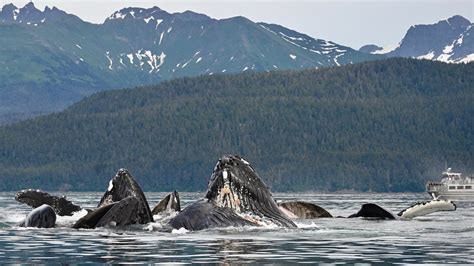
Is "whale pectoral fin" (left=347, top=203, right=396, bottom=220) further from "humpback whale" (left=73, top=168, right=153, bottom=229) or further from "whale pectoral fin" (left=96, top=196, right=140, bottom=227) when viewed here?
"whale pectoral fin" (left=96, top=196, right=140, bottom=227)

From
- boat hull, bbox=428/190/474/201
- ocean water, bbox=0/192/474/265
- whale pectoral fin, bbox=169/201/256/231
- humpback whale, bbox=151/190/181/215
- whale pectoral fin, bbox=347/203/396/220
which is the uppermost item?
boat hull, bbox=428/190/474/201

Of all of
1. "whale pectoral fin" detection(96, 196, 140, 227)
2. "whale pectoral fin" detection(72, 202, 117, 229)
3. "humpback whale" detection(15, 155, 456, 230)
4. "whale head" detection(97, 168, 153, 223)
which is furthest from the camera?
"whale pectoral fin" detection(72, 202, 117, 229)

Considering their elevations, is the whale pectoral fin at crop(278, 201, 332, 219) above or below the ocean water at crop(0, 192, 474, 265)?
above

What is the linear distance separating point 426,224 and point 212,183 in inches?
484

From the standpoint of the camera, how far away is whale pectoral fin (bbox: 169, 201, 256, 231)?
101ft

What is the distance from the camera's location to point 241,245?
28.2m

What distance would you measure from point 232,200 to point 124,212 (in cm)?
370

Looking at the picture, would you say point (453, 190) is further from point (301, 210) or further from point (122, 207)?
point (122, 207)

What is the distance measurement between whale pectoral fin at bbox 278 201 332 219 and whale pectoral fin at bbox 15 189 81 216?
7.55 meters

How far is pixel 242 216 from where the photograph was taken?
31078 mm

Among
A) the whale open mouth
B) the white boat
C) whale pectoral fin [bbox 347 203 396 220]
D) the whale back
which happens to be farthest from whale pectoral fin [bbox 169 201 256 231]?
the white boat

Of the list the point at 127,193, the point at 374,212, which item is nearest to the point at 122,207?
the point at 127,193

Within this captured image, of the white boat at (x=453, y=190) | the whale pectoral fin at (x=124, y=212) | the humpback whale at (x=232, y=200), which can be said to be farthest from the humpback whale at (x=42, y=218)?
the white boat at (x=453, y=190)

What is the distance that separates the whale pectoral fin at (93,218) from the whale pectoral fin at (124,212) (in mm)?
277
